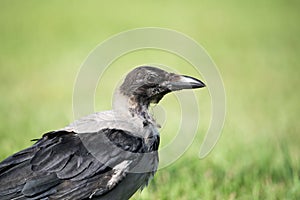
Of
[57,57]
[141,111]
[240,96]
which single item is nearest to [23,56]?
[57,57]

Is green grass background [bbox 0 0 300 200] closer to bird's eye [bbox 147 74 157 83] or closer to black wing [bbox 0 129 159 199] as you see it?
black wing [bbox 0 129 159 199]

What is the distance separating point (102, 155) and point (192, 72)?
26.1 ft

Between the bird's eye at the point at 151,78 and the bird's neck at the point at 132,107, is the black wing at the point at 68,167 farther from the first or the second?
the bird's eye at the point at 151,78

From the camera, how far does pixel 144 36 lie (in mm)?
7730

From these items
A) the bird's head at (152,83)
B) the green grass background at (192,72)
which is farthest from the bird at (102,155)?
the green grass background at (192,72)

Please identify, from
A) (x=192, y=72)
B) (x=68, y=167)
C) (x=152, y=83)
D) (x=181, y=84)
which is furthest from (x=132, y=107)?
(x=192, y=72)

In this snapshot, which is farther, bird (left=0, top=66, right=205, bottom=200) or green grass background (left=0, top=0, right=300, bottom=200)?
green grass background (left=0, top=0, right=300, bottom=200)

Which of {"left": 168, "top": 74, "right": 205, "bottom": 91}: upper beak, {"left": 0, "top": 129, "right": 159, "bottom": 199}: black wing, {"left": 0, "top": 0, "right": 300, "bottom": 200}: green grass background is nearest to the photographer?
{"left": 0, "top": 129, "right": 159, "bottom": 199}: black wing

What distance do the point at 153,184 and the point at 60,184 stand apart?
1405 millimetres

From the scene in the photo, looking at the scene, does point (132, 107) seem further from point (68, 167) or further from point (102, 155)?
point (68, 167)

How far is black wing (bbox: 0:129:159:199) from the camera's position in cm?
431

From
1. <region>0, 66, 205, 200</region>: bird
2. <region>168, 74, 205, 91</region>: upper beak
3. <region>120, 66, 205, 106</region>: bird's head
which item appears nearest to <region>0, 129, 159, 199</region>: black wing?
<region>0, 66, 205, 200</region>: bird

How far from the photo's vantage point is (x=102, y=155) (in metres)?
4.48

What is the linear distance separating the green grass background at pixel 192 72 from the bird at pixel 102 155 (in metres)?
0.80
